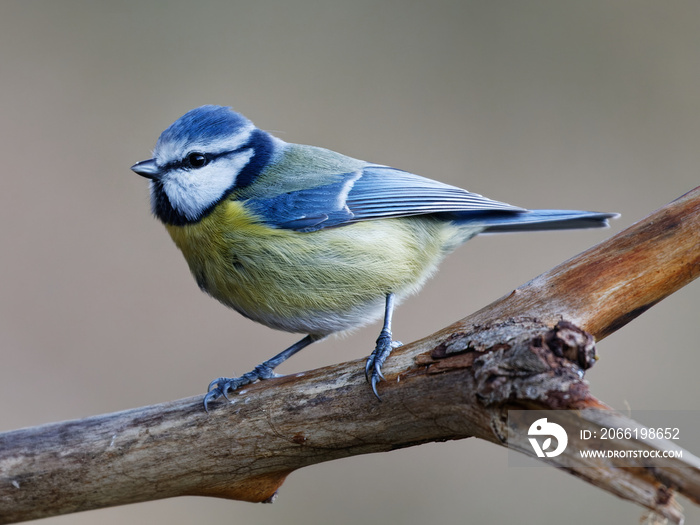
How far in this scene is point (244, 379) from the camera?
1.75 metres

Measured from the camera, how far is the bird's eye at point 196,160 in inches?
72.4

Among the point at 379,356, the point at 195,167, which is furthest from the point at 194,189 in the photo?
the point at 379,356

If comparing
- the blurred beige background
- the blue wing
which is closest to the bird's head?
the blue wing

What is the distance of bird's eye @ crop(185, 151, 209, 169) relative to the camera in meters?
1.84

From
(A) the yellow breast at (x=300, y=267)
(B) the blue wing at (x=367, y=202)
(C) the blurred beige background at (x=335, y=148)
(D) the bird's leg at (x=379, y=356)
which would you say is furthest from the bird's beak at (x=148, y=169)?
(C) the blurred beige background at (x=335, y=148)

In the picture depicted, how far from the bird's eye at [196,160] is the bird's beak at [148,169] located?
0.28 feet

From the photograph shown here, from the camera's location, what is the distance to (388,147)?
10.9 ft

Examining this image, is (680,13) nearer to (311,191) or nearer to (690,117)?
(690,117)

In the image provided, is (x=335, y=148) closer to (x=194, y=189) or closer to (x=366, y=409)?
(x=194, y=189)

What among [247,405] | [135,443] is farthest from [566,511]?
[135,443]

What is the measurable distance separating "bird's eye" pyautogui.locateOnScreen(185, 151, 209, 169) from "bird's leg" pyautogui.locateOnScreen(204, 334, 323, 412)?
590mm

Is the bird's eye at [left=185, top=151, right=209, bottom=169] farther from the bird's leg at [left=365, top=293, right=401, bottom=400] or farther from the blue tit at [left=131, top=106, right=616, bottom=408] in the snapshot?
the bird's leg at [left=365, top=293, right=401, bottom=400]

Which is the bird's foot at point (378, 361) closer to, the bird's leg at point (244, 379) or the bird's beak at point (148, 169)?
the bird's leg at point (244, 379)

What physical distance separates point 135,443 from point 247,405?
0.27m
